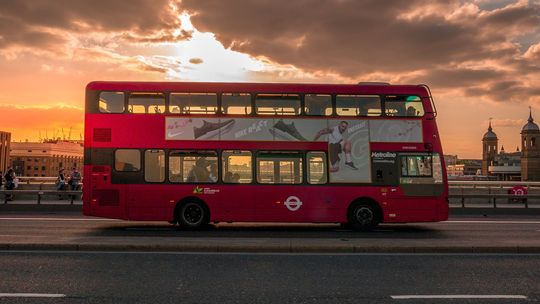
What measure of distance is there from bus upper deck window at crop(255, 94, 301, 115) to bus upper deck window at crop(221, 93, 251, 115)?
0.28 metres

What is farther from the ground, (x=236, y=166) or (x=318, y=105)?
(x=318, y=105)

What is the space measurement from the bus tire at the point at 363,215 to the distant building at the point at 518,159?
14720 centimetres

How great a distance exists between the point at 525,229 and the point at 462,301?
31.8 ft

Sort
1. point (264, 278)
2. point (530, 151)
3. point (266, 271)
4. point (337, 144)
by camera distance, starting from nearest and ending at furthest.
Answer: point (264, 278)
point (266, 271)
point (337, 144)
point (530, 151)

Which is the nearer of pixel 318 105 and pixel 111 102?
pixel 111 102

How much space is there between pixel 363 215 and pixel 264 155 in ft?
10.5

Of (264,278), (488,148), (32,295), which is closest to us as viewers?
(32,295)

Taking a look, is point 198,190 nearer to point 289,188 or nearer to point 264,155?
point 264,155

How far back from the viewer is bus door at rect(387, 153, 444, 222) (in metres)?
13.5

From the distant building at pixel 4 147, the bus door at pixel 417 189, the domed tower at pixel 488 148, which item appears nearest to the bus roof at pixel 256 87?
the bus door at pixel 417 189

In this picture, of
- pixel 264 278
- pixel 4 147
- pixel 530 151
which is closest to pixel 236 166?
pixel 264 278

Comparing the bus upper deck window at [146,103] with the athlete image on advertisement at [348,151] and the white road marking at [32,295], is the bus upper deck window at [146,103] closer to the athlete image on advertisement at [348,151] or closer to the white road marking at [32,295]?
the athlete image on advertisement at [348,151]

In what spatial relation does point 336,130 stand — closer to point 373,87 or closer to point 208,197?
point 373,87

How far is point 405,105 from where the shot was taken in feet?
44.7
